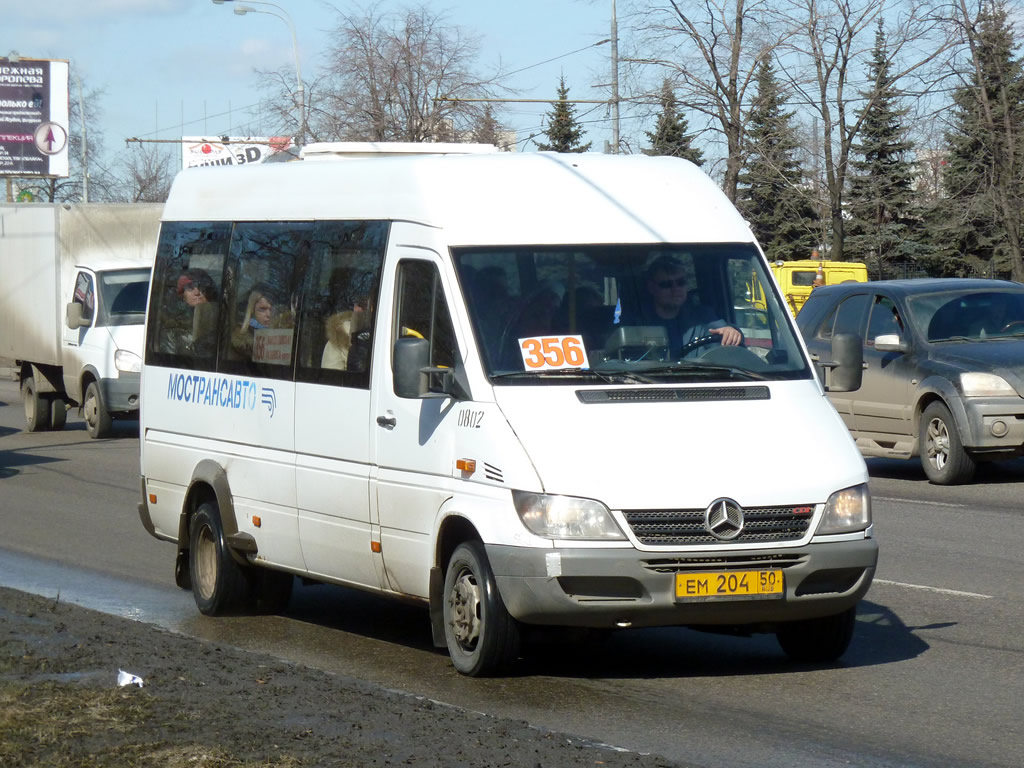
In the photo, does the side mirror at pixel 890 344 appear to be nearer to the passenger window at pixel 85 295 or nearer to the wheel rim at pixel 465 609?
the wheel rim at pixel 465 609

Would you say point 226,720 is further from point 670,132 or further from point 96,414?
point 670,132

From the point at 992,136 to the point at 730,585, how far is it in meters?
38.3

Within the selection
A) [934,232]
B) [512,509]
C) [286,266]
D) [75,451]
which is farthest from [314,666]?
[934,232]

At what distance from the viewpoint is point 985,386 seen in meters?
14.9

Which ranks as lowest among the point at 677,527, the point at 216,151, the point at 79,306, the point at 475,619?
the point at 475,619

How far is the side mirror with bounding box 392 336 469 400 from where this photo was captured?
24.5ft

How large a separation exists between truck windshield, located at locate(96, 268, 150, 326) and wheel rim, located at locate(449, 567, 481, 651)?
16281 millimetres

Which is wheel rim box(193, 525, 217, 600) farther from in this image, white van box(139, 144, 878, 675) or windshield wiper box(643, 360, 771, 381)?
windshield wiper box(643, 360, 771, 381)

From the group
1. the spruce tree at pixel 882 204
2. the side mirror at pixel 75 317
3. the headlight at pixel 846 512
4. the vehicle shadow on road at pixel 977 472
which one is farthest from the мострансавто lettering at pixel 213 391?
the spruce tree at pixel 882 204

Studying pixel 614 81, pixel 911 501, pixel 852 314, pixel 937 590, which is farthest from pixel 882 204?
pixel 937 590

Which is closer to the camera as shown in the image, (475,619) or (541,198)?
(475,619)

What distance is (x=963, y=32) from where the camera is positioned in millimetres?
39375

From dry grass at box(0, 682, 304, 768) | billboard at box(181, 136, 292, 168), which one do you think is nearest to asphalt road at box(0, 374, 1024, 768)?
dry grass at box(0, 682, 304, 768)

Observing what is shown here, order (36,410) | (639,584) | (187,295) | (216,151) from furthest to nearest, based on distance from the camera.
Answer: (216,151), (36,410), (187,295), (639,584)
